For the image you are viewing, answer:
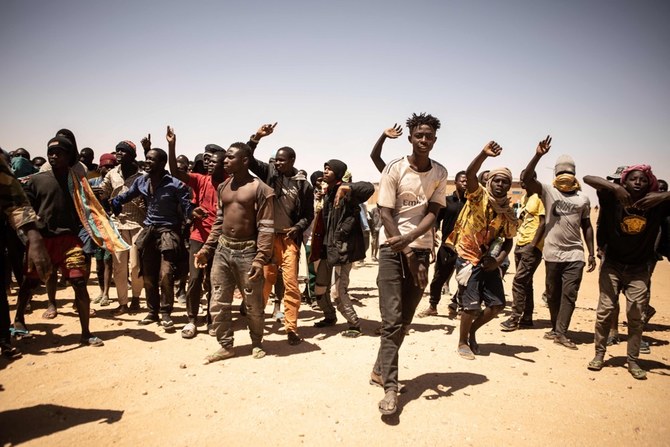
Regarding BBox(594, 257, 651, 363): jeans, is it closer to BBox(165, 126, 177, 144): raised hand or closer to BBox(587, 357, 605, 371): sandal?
BBox(587, 357, 605, 371): sandal

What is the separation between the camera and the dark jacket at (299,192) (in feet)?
18.5

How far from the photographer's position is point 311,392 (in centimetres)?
395

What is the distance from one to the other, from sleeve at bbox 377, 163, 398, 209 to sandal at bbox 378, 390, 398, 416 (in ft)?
5.50

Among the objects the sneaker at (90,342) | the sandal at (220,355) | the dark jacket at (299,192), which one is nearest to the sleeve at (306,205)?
the dark jacket at (299,192)

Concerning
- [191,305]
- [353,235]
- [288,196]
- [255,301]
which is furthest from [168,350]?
[353,235]

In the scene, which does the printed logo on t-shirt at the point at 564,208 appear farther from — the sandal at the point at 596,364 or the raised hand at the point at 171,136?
the raised hand at the point at 171,136

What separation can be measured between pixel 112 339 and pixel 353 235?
11.7 ft

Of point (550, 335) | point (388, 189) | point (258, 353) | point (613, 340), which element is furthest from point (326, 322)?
point (613, 340)

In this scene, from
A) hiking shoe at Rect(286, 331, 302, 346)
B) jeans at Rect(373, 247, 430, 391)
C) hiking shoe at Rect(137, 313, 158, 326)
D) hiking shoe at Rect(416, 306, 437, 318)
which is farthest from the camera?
hiking shoe at Rect(416, 306, 437, 318)

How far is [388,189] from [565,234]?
143 inches

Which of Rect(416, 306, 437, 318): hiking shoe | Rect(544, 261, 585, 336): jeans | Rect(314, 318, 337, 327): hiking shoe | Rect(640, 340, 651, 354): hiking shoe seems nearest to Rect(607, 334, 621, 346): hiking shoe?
Rect(640, 340, 651, 354): hiking shoe

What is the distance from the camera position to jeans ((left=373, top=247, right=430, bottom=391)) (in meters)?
3.61

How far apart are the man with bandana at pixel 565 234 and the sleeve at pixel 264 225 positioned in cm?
369

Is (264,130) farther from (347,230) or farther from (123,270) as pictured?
(123,270)
